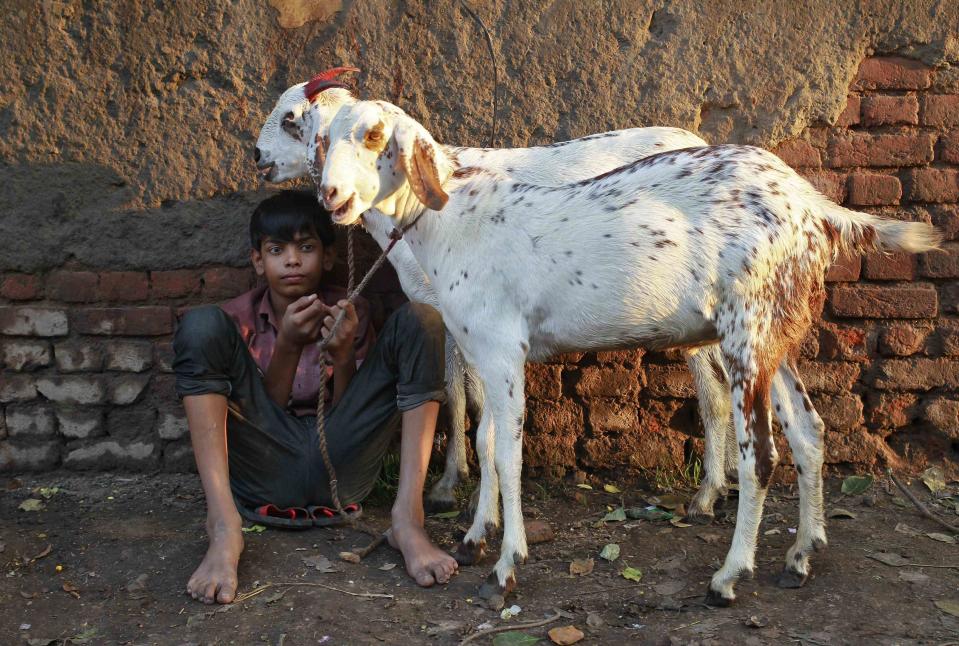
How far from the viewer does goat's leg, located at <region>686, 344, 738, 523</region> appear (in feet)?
11.5

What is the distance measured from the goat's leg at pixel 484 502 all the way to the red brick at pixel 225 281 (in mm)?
1377

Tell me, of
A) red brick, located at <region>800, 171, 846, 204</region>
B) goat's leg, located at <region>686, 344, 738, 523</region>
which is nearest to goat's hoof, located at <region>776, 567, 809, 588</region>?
goat's leg, located at <region>686, 344, 738, 523</region>

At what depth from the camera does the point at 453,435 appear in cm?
376

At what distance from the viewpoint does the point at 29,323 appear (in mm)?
3783

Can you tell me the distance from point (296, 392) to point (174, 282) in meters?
0.85

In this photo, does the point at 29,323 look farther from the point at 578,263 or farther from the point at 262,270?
the point at 578,263

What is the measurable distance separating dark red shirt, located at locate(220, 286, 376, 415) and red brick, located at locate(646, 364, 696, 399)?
125 centimetres

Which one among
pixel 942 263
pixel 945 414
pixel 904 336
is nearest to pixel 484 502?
pixel 904 336

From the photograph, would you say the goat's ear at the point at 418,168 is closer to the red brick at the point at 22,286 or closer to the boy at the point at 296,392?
the boy at the point at 296,392

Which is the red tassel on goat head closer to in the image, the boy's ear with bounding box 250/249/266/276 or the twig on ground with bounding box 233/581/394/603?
the boy's ear with bounding box 250/249/266/276

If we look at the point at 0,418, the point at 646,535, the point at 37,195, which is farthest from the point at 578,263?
the point at 0,418

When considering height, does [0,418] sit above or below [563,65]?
below

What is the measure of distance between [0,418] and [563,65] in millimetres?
2959

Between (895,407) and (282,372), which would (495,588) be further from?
(895,407)
